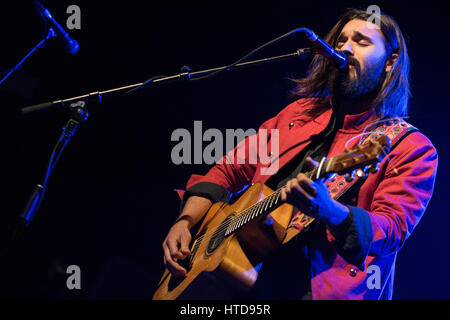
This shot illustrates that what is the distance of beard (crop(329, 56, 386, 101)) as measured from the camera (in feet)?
7.80

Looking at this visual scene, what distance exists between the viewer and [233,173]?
9.61ft

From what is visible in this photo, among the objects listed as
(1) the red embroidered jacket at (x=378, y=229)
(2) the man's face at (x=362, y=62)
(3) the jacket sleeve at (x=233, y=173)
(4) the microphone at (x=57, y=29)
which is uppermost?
(4) the microphone at (x=57, y=29)

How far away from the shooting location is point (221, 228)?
7.43 feet

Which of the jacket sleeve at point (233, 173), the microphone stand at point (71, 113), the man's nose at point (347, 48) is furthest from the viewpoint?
the jacket sleeve at point (233, 173)

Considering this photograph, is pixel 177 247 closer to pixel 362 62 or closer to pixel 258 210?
pixel 258 210

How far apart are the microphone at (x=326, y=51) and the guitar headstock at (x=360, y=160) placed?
658 millimetres

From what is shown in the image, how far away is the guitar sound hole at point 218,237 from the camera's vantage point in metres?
2.13

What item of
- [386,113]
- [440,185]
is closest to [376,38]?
[386,113]

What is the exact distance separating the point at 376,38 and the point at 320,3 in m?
1.60

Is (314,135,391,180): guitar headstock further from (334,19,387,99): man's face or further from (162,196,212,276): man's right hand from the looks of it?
(162,196,212,276): man's right hand

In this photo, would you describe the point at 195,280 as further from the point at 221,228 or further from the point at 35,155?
the point at 35,155

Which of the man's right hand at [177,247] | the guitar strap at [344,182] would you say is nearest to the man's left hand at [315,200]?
the guitar strap at [344,182]

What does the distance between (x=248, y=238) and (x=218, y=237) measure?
0.28 meters
